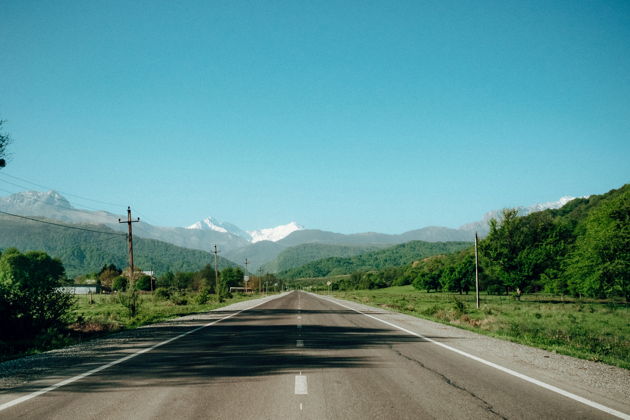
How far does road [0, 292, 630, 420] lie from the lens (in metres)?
5.71

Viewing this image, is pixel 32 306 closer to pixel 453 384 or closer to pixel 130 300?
pixel 130 300

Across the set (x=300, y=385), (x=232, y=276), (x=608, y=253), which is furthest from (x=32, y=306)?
(x=232, y=276)

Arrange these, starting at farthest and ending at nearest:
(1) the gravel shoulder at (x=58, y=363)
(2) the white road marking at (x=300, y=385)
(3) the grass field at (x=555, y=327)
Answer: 1. (3) the grass field at (x=555, y=327)
2. (1) the gravel shoulder at (x=58, y=363)
3. (2) the white road marking at (x=300, y=385)

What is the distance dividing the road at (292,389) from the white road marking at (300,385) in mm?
16

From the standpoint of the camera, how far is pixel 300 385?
726 centimetres

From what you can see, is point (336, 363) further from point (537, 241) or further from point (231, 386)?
point (537, 241)

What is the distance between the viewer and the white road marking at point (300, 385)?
22.2ft

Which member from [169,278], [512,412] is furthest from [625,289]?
[169,278]

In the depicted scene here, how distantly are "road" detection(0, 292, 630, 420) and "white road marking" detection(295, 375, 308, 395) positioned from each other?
0.02 metres

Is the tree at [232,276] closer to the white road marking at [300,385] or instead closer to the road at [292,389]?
the road at [292,389]

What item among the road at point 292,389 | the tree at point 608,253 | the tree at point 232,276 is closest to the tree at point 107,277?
the tree at point 232,276

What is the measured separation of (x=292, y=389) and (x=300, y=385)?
0.31m

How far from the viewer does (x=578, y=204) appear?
411 ft

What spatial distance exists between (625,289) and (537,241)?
19.8m
